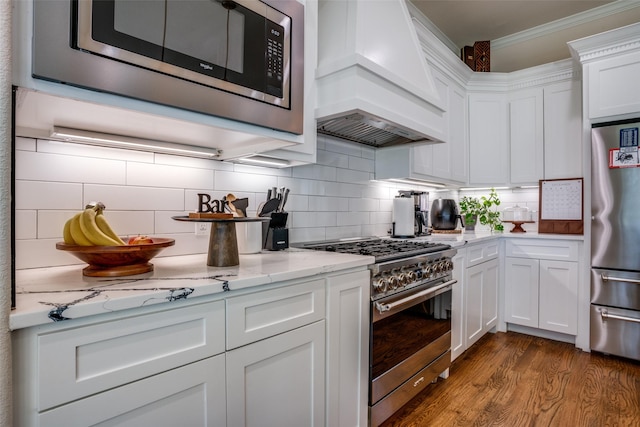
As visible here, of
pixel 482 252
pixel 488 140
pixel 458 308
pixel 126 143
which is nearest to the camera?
pixel 126 143

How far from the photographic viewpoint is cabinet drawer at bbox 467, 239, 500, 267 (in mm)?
2543

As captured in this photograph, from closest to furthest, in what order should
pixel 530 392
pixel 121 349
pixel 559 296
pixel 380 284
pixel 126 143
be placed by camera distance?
1. pixel 121 349
2. pixel 126 143
3. pixel 380 284
4. pixel 530 392
5. pixel 559 296

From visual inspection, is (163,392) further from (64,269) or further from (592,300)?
(592,300)

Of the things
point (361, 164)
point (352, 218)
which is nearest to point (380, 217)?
point (352, 218)

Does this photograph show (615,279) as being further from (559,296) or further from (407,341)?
(407,341)

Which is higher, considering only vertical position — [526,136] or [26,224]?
[526,136]

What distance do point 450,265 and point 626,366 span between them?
5.21 ft

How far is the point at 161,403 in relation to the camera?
89cm

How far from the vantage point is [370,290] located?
156cm

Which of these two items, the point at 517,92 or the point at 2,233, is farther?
the point at 517,92

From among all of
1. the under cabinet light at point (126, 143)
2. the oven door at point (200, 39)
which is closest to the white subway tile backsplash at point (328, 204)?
the under cabinet light at point (126, 143)

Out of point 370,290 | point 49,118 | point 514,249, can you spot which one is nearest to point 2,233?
point 49,118

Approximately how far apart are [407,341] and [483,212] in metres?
2.19

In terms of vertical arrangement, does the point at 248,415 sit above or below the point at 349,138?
below
